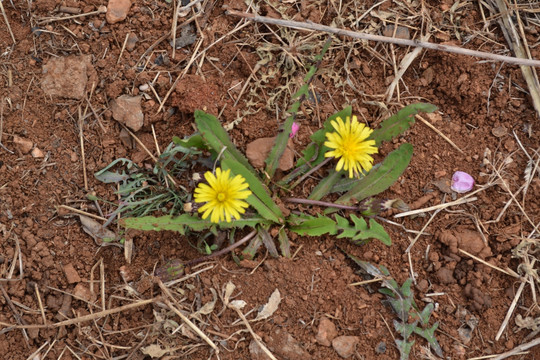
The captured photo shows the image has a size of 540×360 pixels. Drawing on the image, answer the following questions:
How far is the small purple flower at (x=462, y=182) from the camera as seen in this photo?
9.65 ft

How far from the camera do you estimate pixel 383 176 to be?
2.84 meters

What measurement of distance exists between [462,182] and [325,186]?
0.83 m

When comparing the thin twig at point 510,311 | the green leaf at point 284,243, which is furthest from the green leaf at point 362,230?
the thin twig at point 510,311

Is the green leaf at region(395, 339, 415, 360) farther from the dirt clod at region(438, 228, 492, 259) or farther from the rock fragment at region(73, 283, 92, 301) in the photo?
the rock fragment at region(73, 283, 92, 301)

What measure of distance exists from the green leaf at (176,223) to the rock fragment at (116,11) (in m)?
1.26

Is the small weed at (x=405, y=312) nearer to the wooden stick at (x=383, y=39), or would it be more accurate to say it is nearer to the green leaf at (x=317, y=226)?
the green leaf at (x=317, y=226)

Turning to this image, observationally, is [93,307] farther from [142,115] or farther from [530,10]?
[530,10]

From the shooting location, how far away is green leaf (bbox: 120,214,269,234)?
8.70ft

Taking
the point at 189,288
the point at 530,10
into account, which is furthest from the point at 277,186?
the point at 530,10

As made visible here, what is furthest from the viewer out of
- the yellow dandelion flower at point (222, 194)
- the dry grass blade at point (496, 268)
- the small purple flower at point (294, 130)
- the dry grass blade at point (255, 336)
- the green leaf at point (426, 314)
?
the small purple flower at point (294, 130)

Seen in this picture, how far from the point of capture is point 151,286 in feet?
9.09

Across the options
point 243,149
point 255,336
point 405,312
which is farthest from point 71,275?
point 405,312

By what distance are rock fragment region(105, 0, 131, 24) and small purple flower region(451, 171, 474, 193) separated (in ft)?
7.44

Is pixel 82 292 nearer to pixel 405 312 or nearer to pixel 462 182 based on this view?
pixel 405 312
